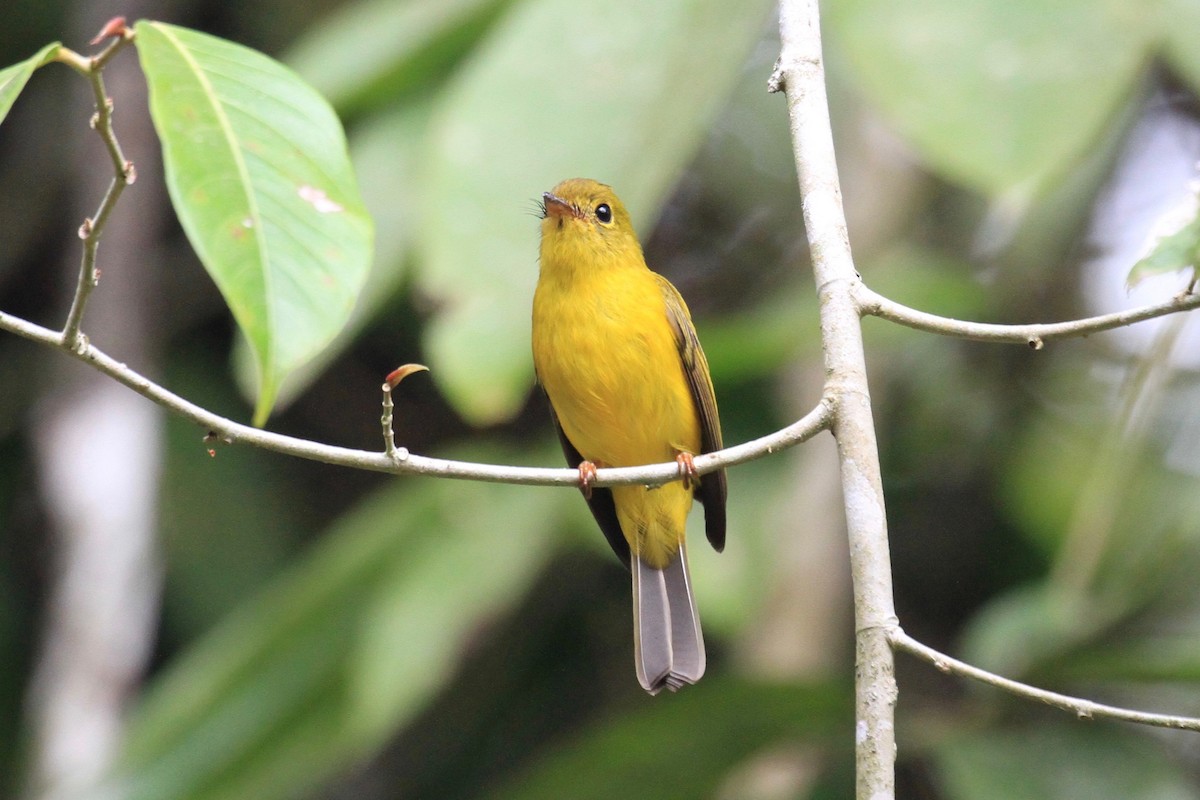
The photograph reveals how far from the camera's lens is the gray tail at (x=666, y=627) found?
3660 millimetres

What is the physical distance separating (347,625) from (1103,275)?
11.8 feet

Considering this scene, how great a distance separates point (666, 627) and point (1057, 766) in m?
1.52

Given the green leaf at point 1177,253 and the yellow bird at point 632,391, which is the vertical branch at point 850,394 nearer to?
the green leaf at point 1177,253

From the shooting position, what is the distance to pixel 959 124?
3.21 m

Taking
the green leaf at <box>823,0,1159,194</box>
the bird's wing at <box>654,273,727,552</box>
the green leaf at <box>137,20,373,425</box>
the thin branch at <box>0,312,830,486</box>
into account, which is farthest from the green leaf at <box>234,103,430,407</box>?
the green leaf at <box>137,20,373,425</box>

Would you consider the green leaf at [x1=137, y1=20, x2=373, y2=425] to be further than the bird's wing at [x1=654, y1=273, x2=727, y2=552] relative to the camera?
No

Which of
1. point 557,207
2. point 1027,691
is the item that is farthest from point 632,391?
point 1027,691

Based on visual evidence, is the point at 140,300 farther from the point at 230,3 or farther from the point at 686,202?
the point at 686,202

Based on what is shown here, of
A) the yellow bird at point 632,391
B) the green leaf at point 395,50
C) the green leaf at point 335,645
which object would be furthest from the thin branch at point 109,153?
the green leaf at point 395,50

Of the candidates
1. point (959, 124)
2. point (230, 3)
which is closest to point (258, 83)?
point (959, 124)

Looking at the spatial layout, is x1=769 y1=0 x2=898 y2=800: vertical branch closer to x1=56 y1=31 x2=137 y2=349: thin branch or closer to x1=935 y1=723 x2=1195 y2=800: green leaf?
x1=56 y1=31 x2=137 y2=349: thin branch

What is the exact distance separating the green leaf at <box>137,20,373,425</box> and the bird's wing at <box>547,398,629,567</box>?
88.9 inches

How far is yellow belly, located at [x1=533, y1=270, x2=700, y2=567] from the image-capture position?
3.91 meters

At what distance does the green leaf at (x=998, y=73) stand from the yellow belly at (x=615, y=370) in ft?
3.12
